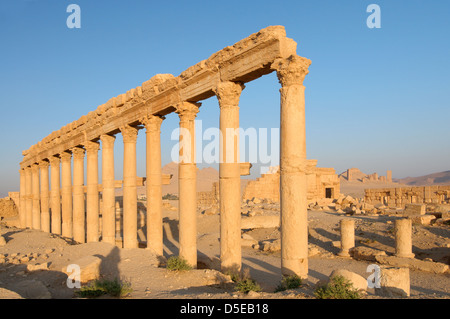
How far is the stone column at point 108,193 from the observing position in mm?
18047

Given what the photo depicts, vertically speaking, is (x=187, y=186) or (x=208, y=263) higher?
(x=187, y=186)

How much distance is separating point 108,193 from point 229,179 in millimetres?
9113

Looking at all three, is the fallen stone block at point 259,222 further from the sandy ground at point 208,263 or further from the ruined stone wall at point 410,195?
the ruined stone wall at point 410,195

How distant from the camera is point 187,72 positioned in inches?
509

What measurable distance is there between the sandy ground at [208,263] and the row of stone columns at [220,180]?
3.60 ft

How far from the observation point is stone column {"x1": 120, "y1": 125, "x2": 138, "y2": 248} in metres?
16.5

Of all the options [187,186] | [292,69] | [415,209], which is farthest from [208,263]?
[415,209]

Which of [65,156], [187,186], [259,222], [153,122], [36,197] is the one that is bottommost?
[259,222]

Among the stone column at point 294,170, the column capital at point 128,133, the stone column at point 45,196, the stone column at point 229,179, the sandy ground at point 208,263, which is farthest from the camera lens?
the stone column at point 45,196

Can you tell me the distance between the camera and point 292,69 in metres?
9.35

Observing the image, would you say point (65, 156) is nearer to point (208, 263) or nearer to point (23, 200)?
point (23, 200)

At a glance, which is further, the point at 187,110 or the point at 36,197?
the point at 36,197

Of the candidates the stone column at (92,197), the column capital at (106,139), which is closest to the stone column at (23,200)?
the stone column at (92,197)
